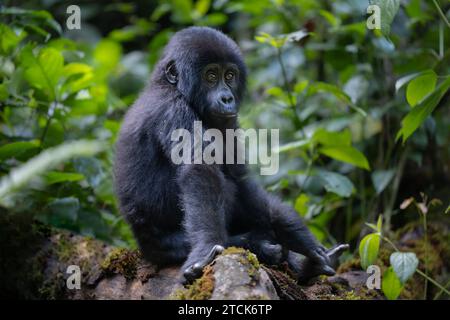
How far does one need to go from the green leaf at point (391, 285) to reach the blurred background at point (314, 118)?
762mm

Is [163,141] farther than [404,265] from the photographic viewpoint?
Yes

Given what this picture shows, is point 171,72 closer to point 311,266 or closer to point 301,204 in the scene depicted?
point 301,204

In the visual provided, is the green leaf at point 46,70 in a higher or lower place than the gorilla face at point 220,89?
higher

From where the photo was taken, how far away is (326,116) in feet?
28.2

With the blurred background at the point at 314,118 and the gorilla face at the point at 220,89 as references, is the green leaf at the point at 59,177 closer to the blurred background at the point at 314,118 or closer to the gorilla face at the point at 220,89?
the blurred background at the point at 314,118

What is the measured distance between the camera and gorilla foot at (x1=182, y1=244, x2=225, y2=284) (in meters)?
4.02

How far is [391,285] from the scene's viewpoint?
4660mm

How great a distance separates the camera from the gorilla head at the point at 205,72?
5344 millimetres

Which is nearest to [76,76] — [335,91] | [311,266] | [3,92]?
[3,92]

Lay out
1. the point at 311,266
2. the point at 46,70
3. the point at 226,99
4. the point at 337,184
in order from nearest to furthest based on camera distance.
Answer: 1. the point at 311,266
2. the point at 226,99
3. the point at 46,70
4. the point at 337,184

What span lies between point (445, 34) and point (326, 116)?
2229 millimetres


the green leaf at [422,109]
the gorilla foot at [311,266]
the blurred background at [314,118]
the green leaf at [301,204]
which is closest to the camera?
the green leaf at [422,109]

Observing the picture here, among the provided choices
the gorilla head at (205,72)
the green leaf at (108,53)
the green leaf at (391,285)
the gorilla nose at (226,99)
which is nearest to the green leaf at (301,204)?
the gorilla head at (205,72)

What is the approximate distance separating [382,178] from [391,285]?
2285 mm
